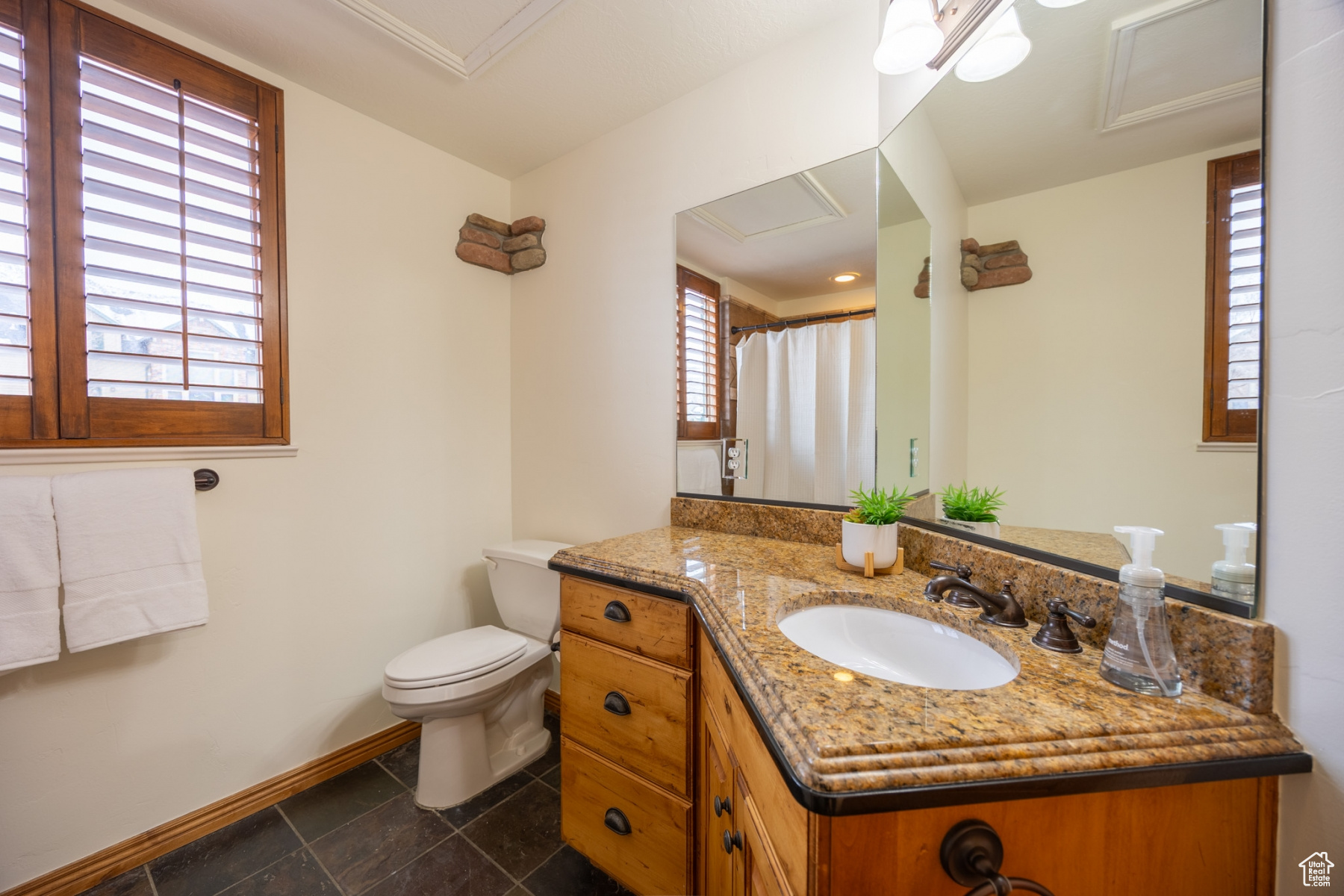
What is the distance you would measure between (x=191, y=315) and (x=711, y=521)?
1.76 meters

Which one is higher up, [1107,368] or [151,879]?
[1107,368]

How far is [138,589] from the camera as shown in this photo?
4.38 ft

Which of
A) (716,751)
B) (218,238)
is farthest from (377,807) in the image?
(218,238)

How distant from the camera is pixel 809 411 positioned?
158 cm

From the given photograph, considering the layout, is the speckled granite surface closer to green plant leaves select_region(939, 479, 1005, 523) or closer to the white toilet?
green plant leaves select_region(939, 479, 1005, 523)

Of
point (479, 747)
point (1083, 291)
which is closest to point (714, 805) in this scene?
point (479, 747)

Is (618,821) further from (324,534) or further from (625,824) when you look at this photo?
(324,534)

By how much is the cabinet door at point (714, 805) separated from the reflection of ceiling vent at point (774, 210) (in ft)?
4.67

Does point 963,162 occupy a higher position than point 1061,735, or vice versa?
point 963,162

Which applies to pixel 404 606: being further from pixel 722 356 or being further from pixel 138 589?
pixel 722 356

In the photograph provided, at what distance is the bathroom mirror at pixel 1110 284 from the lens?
0.66 meters

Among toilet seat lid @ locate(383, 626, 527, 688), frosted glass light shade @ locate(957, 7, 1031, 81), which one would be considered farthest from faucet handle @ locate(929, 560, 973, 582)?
toilet seat lid @ locate(383, 626, 527, 688)

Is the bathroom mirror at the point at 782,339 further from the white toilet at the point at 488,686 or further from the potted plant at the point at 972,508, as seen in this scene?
the white toilet at the point at 488,686

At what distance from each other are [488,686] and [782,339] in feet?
4.98
